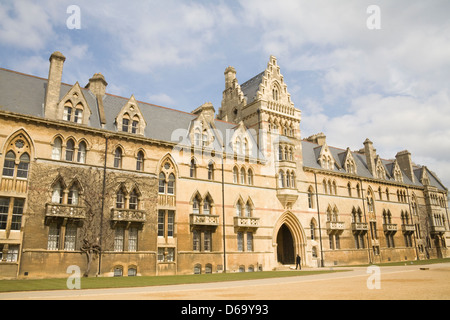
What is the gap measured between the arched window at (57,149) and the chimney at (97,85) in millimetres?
7458

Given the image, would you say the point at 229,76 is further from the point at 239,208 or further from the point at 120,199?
the point at 120,199

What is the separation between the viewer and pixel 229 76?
169 feet

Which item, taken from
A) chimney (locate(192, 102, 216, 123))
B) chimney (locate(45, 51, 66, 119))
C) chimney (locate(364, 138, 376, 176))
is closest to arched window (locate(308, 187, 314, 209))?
chimney (locate(192, 102, 216, 123))

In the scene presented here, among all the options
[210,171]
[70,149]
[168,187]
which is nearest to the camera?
[70,149]

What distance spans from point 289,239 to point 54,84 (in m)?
31.5

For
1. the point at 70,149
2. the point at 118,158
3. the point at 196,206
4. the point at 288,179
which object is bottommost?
the point at 196,206

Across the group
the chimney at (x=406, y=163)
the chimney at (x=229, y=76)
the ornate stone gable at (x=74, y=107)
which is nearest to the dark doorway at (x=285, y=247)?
the chimney at (x=229, y=76)

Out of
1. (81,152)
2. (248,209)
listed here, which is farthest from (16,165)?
(248,209)

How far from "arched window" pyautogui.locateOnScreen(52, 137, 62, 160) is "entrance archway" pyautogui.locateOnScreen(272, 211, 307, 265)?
23.9 metres

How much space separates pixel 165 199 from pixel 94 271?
8.63 m

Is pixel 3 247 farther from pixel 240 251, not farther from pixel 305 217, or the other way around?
pixel 305 217

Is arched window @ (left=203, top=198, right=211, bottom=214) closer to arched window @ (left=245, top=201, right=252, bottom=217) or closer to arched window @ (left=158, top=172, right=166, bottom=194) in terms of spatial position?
arched window @ (left=158, top=172, right=166, bottom=194)

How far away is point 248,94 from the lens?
158 feet
